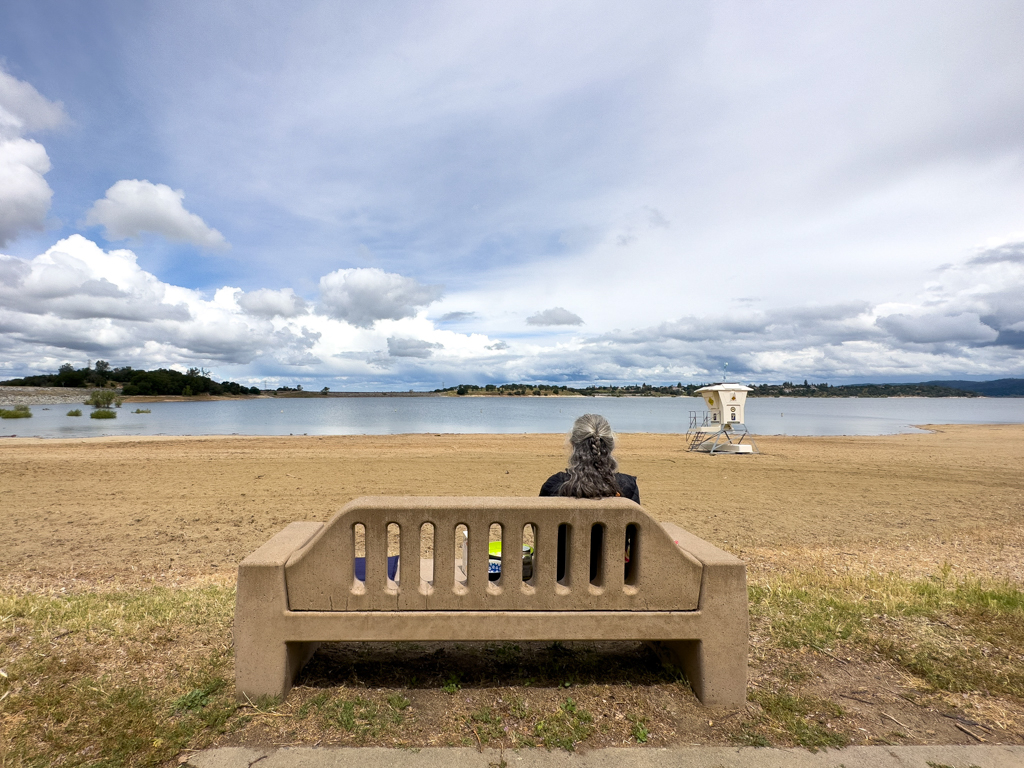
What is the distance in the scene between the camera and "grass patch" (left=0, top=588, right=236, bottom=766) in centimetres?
270

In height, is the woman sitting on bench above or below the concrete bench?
above

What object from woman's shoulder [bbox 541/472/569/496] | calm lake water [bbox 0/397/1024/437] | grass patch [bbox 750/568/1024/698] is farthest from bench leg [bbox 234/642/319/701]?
calm lake water [bbox 0/397/1024/437]

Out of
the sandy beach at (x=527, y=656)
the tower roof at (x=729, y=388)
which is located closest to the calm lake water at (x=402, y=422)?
the tower roof at (x=729, y=388)

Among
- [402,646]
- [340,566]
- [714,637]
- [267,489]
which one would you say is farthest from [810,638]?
[267,489]

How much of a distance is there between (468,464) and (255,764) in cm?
1398

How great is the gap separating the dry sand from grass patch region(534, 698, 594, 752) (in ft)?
13.4

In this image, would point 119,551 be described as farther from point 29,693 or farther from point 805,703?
point 805,703

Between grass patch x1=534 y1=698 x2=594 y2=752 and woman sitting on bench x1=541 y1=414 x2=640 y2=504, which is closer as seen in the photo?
grass patch x1=534 y1=698 x2=594 y2=752

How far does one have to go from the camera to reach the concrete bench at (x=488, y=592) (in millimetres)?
3031

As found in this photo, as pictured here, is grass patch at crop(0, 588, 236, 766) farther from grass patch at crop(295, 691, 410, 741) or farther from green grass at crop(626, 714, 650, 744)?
green grass at crop(626, 714, 650, 744)

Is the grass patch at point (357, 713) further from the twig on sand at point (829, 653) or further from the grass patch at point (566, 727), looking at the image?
the twig on sand at point (829, 653)

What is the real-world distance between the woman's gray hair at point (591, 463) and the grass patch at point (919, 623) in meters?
1.86

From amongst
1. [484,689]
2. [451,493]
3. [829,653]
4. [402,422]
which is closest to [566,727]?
[484,689]

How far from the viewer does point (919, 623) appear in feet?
14.1
